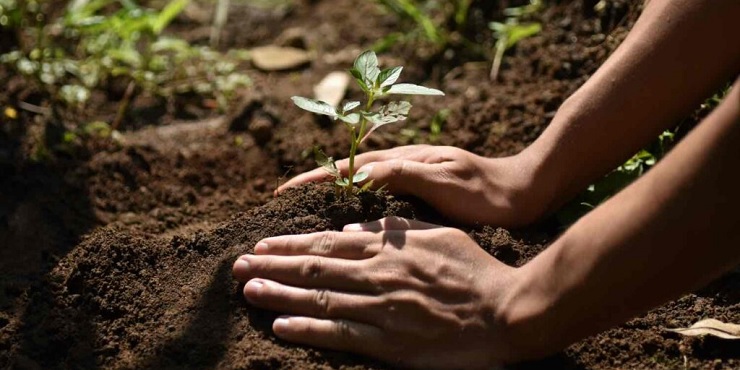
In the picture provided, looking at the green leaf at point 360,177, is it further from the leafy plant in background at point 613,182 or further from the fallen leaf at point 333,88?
the fallen leaf at point 333,88

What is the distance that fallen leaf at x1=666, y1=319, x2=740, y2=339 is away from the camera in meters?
2.38

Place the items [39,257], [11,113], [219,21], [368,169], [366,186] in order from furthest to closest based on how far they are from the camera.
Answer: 1. [219,21]
2. [11,113]
3. [39,257]
4. [368,169]
5. [366,186]

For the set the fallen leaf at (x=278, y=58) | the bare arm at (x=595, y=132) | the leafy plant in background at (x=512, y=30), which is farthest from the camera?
the fallen leaf at (x=278, y=58)

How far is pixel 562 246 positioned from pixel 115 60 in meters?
2.72

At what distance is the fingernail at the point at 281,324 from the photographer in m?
2.24

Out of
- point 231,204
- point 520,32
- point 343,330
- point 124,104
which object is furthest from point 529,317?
point 124,104

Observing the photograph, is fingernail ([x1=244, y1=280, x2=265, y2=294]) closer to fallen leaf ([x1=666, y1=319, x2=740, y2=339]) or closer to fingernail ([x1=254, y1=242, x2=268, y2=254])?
fingernail ([x1=254, y1=242, x2=268, y2=254])

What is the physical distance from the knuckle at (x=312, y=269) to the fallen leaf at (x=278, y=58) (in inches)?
87.0

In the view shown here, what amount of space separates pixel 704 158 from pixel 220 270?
1.26 meters

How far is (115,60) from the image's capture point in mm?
4160

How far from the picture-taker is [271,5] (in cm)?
493

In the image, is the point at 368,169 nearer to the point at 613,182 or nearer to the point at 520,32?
the point at 613,182

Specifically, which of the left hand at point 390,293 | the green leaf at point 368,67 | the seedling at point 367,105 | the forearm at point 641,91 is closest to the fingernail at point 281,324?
the left hand at point 390,293

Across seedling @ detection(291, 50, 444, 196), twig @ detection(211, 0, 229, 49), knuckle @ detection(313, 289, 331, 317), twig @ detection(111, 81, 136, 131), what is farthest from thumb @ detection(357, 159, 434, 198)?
twig @ detection(211, 0, 229, 49)
